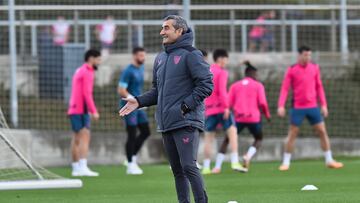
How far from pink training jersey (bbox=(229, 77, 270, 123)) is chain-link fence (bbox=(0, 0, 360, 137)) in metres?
3.38

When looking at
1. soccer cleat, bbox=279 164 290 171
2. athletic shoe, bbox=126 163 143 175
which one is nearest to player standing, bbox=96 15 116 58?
athletic shoe, bbox=126 163 143 175

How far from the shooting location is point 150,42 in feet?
74.3

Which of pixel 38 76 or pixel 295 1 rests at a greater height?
pixel 295 1

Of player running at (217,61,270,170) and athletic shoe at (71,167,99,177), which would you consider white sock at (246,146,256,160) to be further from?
athletic shoe at (71,167,99,177)

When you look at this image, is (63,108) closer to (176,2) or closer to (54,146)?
(54,146)

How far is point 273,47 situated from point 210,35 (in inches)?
60.3

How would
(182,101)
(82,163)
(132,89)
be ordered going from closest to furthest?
(182,101)
(82,163)
(132,89)

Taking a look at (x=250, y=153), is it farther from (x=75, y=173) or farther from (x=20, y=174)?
(x=20, y=174)

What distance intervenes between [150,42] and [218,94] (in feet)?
16.2

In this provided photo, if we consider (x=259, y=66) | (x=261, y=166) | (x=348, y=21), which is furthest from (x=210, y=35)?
(x=261, y=166)

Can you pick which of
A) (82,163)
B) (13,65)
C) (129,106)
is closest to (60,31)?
(13,65)

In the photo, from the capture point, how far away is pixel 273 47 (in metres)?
23.9

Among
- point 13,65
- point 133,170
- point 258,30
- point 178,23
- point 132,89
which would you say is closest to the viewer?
point 178,23

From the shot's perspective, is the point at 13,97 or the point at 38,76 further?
the point at 38,76
